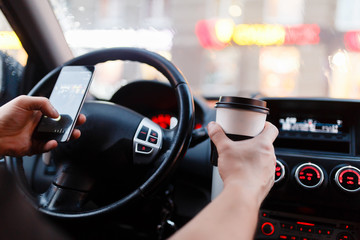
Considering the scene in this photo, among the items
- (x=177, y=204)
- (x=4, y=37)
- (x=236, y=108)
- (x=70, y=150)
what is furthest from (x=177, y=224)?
(x=4, y=37)

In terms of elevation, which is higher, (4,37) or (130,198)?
(4,37)

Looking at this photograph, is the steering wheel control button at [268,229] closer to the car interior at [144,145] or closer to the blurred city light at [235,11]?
the car interior at [144,145]

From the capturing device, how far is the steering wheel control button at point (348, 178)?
1.02m

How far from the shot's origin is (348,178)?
1.03 metres

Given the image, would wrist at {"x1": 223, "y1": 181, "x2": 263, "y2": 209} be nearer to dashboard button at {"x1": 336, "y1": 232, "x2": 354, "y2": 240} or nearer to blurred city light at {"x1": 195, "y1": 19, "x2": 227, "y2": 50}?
dashboard button at {"x1": 336, "y1": 232, "x2": 354, "y2": 240}

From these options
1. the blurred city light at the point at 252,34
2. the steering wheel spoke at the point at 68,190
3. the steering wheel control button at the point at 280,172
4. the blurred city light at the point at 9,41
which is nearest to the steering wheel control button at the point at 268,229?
the steering wheel control button at the point at 280,172

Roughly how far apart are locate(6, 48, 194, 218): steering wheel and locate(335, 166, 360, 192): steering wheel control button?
0.53 meters

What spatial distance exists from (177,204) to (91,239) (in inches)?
14.6

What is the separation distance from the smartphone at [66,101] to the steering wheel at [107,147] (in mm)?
62

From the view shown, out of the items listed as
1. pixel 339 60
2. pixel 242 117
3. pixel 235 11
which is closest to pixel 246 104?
pixel 242 117

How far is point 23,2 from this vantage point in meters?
1.21

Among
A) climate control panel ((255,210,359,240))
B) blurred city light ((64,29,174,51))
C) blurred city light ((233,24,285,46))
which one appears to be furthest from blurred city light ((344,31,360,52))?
blurred city light ((233,24,285,46))

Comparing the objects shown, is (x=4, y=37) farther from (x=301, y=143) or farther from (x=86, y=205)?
(x=301, y=143)

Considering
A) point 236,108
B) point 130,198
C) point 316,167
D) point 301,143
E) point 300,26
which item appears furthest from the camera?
point 300,26
